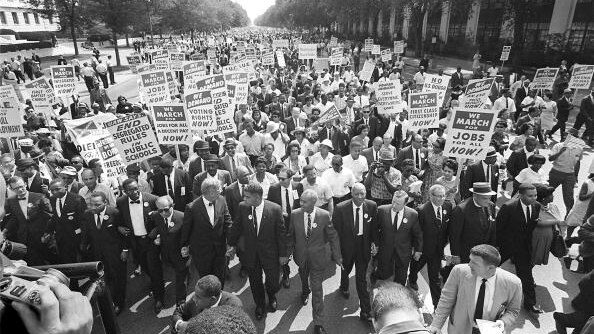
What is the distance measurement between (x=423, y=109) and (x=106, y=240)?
671 centimetres

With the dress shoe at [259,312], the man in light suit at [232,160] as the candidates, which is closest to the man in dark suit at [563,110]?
the man in light suit at [232,160]

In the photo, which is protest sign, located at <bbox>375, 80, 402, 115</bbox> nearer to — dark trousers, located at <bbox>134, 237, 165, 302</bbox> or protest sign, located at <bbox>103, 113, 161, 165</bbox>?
protest sign, located at <bbox>103, 113, 161, 165</bbox>

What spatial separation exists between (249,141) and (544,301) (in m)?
6.38

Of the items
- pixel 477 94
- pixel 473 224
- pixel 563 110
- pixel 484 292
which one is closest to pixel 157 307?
pixel 484 292

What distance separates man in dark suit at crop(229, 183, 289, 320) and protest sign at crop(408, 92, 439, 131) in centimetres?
475

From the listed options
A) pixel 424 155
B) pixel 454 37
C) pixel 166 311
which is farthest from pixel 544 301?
Answer: pixel 454 37

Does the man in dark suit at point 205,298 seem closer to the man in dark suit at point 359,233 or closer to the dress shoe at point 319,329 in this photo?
the dress shoe at point 319,329

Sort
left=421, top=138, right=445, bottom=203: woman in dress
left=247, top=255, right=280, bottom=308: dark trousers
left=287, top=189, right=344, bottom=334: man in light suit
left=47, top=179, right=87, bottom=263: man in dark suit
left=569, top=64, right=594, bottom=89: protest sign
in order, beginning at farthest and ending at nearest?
left=569, top=64, right=594, bottom=89: protest sign < left=421, top=138, right=445, bottom=203: woman in dress < left=47, top=179, right=87, bottom=263: man in dark suit < left=247, top=255, right=280, bottom=308: dark trousers < left=287, top=189, right=344, bottom=334: man in light suit

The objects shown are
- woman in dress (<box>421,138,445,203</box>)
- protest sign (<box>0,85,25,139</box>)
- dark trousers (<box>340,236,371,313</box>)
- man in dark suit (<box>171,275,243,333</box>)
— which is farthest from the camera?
protest sign (<box>0,85,25,139</box>)

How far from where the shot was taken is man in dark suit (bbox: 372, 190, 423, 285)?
5445 millimetres

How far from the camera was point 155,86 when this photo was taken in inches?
489

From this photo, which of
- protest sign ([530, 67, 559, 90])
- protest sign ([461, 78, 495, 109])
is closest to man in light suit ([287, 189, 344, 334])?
protest sign ([461, 78, 495, 109])

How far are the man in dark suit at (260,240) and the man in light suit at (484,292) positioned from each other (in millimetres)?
2310

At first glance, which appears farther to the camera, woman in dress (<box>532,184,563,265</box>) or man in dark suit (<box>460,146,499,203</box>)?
man in dark suit (<box>460,146,499,203</box>)
